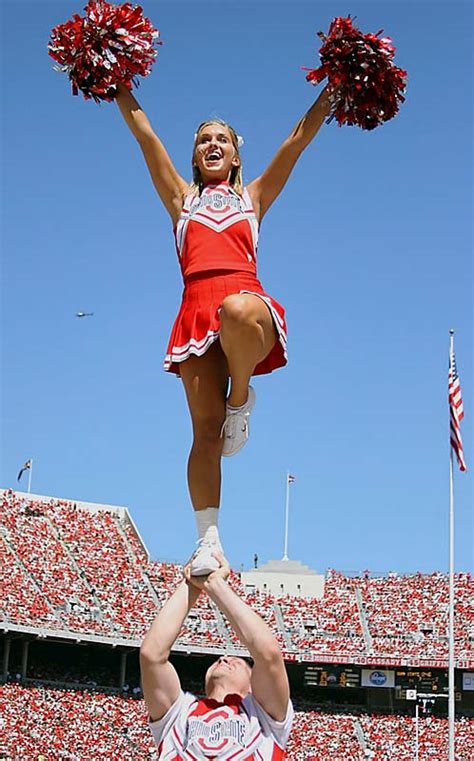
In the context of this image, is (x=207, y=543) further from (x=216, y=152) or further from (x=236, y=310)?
(x=216, y=152)

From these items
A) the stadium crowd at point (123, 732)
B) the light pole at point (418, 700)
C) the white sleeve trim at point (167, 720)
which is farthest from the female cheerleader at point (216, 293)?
the light pole at point (418, 700)

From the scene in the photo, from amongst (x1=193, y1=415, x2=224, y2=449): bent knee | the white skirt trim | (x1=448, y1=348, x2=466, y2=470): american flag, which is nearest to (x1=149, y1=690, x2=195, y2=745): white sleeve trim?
(x1=193, y1=415, x2=224, y2=449): bent knee

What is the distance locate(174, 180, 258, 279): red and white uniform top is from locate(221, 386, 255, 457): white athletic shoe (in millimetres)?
560

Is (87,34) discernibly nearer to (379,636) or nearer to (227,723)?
(227,723)

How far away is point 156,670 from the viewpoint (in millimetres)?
3785

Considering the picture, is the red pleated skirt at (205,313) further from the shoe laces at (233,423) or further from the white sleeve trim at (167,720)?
the white sleeve trim at (167,720)

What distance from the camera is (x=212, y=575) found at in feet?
13.1

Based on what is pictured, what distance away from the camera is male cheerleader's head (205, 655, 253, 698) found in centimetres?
384

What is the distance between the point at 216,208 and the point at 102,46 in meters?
0.84

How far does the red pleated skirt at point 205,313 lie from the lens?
4.28m

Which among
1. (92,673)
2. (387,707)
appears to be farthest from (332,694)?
(92,673)

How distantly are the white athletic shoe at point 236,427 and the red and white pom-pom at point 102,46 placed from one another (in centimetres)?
147

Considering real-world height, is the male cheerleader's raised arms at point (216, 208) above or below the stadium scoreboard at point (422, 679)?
above

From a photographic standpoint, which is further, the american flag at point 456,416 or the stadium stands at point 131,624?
the stadium stands at point 131,624
